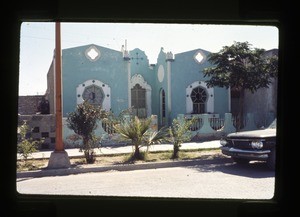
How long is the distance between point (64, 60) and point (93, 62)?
137 cm

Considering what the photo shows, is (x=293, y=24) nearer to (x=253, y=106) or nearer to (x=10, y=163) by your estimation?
(x=10, y=163)

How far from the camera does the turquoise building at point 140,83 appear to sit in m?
15.5

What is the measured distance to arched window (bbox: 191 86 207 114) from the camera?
56.8ft

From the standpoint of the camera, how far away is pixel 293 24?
10.9ft

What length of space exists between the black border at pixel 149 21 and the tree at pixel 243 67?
7.06m

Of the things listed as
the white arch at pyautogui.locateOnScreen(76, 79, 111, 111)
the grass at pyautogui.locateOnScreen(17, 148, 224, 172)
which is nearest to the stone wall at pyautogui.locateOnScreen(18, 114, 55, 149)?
the grass at pyautogui.locateOnScreen(17, 148, 224, 172)

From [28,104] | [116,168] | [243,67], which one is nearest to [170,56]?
[243,67]

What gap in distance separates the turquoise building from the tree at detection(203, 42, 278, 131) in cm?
642

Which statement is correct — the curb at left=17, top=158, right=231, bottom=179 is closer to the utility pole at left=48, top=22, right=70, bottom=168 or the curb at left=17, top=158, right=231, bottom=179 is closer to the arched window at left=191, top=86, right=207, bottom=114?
the utility pole at left=48, top=22, right=70, bottom=168

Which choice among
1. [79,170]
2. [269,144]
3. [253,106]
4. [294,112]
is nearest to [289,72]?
[294,112]

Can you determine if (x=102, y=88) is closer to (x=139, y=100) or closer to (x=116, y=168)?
(x=139, y=100)

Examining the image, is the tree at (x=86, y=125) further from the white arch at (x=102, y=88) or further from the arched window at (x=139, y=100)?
the arched window at (x=139, y=100)

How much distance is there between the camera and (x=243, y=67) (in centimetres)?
1030

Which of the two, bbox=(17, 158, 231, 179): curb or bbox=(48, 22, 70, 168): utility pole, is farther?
bbox=(48, 22, 70, 168): utility pole
